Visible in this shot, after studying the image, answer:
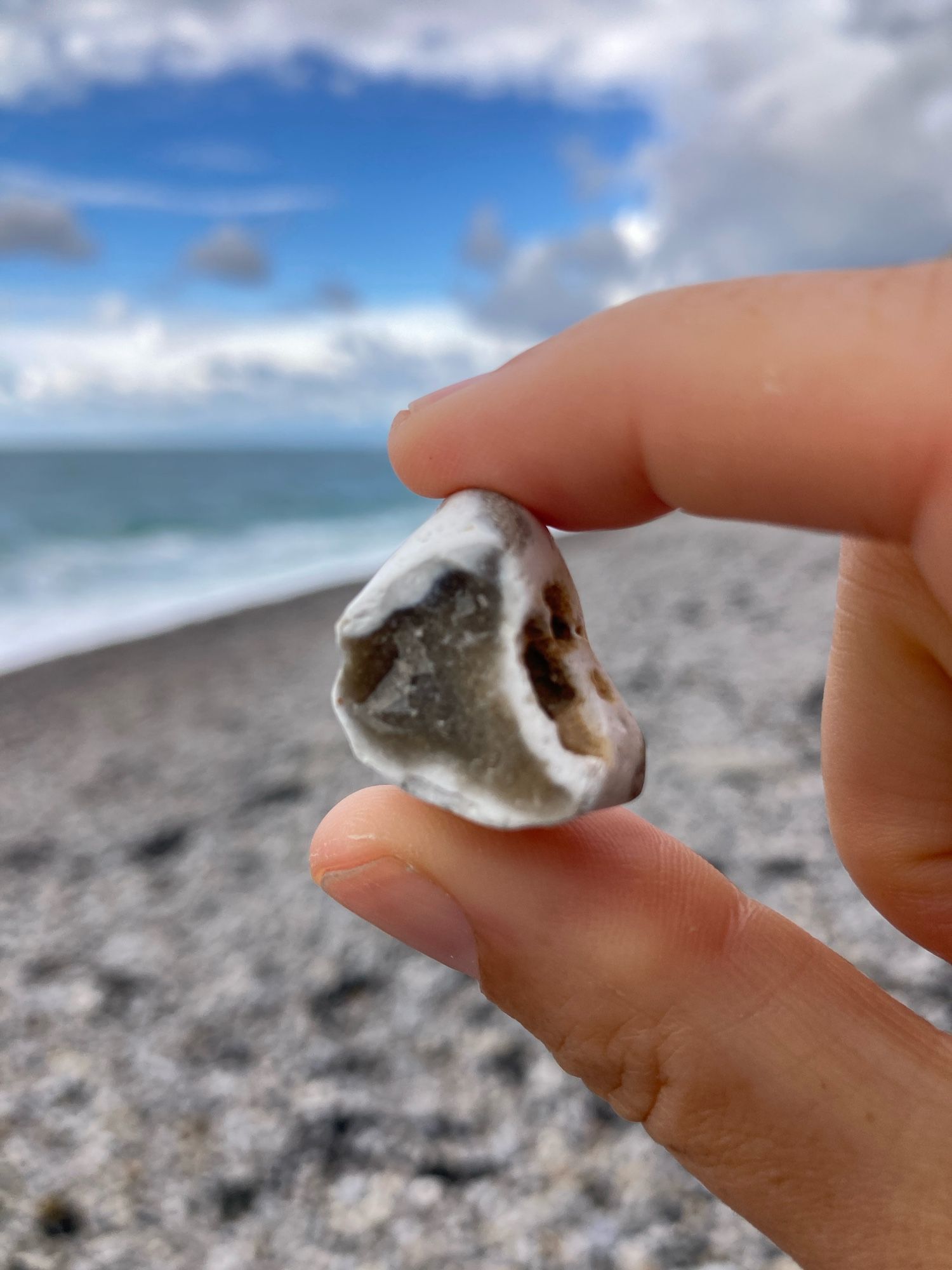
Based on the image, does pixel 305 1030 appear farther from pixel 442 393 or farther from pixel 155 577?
pixel 155 577

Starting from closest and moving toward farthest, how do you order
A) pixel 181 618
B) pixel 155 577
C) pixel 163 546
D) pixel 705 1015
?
pixel 705 1015, pixel 181 618, pixel 155 577, pixel 163 546

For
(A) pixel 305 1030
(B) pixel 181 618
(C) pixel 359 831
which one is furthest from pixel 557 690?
(B) pixel 181 618

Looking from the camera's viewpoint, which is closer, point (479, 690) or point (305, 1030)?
point (479, 690)

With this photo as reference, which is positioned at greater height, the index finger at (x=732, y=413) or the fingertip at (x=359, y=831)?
the index finger at (x=732, y=413)

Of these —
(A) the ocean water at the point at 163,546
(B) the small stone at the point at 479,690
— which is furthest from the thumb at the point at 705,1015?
(A) the ocean water at the point at 163,546

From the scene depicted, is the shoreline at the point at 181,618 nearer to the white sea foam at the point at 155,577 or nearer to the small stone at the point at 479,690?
the white sea foam at the point at 155,577

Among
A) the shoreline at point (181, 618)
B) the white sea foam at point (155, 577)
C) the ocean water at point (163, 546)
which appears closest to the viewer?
the shoreline at point (181, 618)

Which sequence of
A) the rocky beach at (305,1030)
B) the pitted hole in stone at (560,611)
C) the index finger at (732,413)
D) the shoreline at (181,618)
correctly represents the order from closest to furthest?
the index finger at (732,413) → the pitted hole in stone at (560,611) → the rocky beach at (305,1030) → the shoreline at (181,618)
